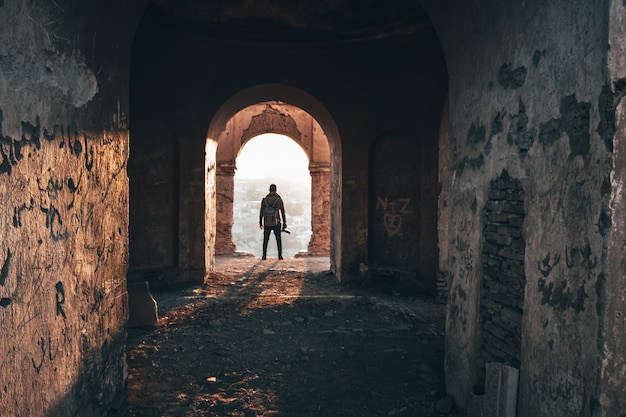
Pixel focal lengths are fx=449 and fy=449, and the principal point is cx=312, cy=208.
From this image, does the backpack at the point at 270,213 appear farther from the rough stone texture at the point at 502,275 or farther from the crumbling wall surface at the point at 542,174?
the rough stone texture at the point at 502,275

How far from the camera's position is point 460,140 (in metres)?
3.33

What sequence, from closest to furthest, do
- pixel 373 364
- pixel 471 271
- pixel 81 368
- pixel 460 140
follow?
pixel 81 368, pixel 471 271, pixel 460 140, pixel 373 364

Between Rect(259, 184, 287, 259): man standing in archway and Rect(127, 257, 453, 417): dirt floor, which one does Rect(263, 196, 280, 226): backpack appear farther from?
Rect(127, 257, 453, 417): dirt floor

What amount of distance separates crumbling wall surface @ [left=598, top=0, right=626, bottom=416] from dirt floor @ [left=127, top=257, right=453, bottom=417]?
1.48 metres

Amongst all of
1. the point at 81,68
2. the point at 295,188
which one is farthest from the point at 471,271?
the point at 295,188

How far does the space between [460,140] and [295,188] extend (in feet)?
296

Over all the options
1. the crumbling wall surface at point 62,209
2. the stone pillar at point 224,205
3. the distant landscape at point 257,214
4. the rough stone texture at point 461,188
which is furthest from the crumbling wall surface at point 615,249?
the distant landscape at point 257,214

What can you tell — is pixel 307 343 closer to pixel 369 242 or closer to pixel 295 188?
pixel 369 242

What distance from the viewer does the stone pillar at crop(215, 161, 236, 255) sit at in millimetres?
12211

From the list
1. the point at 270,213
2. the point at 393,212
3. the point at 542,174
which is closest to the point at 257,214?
the point at 270,213

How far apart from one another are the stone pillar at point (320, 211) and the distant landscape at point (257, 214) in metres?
45.8

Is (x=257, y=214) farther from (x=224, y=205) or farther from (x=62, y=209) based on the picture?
(x=62, y=209)

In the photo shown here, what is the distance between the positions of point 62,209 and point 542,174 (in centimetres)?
252

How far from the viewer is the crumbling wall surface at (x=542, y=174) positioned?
1.94 metres
